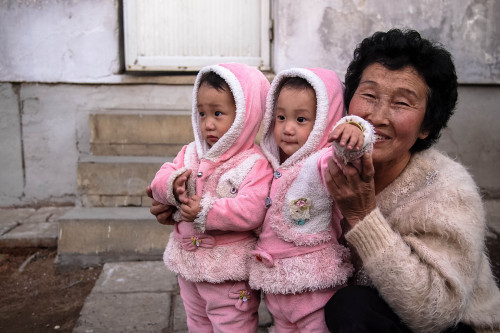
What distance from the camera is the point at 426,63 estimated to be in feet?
5.89

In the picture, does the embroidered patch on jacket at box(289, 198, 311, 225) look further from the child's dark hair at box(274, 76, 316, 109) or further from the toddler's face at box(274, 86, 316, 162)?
the child's dark hair at box(274, 76, 316, 109)

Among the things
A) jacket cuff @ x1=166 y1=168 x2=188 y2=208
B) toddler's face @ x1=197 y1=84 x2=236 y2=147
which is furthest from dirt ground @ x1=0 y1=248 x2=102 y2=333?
toddler's face @ x1=197 y1=84 x2=236 y2=147

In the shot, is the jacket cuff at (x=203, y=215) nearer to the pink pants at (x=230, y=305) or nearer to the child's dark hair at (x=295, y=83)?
the pink pants at (x=230, y=305)

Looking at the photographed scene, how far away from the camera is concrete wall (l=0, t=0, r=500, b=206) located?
4.58 m

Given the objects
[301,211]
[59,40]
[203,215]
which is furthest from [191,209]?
[59,40]

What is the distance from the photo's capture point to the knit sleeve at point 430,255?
1612mm

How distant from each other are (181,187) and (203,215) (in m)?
0.15

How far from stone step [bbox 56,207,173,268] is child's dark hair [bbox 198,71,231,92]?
1.94 meters

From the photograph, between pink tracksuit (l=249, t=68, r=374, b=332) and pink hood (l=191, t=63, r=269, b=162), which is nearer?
pink tracksuit (l=249, t=68, r=374, b=332)

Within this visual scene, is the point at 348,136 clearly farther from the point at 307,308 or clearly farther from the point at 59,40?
the point at 59,40

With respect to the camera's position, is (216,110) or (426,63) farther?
(216,110)

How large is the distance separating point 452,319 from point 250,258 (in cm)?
80

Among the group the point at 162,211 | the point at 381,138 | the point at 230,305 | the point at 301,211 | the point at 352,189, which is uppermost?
the point at 381,138

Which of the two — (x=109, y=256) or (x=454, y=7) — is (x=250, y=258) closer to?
(x=109, y=256)
